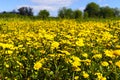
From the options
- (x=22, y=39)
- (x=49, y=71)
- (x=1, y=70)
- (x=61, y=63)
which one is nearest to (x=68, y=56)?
(x=61, y=63)

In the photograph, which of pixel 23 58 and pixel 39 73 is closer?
pixel 39 73

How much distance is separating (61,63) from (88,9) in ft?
174

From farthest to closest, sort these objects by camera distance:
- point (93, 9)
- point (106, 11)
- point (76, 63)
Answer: point (93, 9) < point (106, 11) < point (76, 63)

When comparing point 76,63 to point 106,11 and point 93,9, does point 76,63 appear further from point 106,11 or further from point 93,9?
point 93,9

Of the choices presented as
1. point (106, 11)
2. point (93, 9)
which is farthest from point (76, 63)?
point (93, 9)

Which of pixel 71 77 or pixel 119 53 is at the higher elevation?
pixel 119 53

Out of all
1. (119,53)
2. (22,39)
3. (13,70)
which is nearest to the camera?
(119,53)

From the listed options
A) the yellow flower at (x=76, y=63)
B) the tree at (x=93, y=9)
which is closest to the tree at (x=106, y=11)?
A: the tree at (x=93, y=9)

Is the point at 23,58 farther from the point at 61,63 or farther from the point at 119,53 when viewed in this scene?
the point at 119,53

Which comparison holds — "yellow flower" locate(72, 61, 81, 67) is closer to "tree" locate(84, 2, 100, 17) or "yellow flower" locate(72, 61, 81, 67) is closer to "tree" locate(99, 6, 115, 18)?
"tree" locate(99, 6, 115, 18)

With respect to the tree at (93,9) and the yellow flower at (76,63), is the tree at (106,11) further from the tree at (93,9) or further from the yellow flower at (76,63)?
the yellow flower at (76,63)

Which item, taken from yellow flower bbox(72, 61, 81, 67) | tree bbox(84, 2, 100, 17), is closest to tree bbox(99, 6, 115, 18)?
tree bbox(84, 2, 100, 17)

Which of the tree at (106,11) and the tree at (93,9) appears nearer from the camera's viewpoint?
the tree at (106,11)

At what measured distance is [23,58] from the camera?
6402mm
